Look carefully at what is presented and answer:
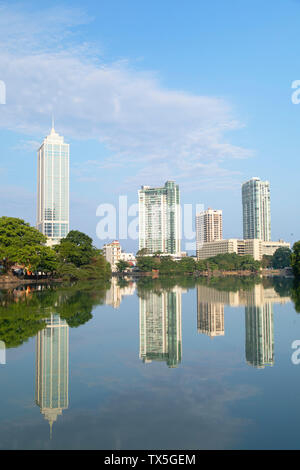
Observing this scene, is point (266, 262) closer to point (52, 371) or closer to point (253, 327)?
point (253, 327)

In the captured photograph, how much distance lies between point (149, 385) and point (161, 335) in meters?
4.15

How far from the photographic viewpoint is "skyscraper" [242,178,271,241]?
385 feet

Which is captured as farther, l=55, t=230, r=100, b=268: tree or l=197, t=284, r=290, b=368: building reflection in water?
l=55, t=230, r=100, b=268: tree

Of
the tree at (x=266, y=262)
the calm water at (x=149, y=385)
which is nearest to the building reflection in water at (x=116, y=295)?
the calm water at (x=149, y=385)

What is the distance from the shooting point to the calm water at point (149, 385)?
4637 mm

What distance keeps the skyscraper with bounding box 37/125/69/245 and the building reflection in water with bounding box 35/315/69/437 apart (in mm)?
95801

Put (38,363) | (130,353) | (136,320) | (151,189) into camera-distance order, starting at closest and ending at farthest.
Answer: (38,363)
(130,353)
(136,320)
(151,189)

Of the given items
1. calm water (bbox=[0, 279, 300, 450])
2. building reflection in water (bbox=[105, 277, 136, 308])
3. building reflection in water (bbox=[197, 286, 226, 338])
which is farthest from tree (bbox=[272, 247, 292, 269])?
calm water (bbox=[0, 279, 300, 450])

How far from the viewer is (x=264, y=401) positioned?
18.7 feet

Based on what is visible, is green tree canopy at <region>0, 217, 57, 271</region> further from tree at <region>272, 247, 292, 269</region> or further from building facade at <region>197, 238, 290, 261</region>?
building facade at <region>197, 238, 290, 261</region>
